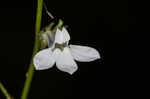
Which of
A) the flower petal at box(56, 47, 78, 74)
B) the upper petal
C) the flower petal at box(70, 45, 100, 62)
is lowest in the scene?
the flower petal at box(56, 47, 78, 74)

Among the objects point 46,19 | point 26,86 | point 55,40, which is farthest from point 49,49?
point 46,19

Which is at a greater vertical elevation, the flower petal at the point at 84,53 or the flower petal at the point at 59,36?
the flower petal at the point at 59,36

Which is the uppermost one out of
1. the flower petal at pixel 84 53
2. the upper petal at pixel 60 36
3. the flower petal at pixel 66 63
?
the upper petal at pixel 60 36

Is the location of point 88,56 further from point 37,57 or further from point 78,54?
point 37,57
